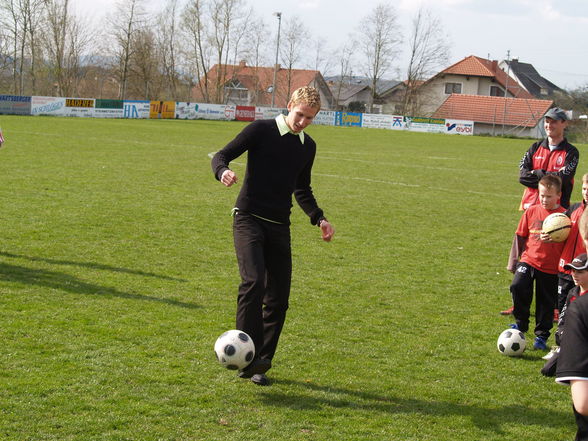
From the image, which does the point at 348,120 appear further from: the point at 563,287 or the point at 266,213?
the point at 266,213

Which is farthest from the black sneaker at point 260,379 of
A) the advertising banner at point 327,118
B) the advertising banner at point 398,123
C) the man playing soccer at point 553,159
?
the advertising banner at point 398,123

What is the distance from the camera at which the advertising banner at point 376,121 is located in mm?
60031

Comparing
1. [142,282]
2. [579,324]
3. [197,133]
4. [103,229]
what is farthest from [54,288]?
[197,133]

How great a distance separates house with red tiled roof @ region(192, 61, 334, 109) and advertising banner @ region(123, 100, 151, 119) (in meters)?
25.0

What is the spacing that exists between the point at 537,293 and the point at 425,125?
53187 millimetres

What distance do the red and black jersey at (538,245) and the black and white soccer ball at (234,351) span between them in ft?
10.2

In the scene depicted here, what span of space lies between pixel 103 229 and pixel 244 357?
6.77m

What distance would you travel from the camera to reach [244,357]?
200 inches

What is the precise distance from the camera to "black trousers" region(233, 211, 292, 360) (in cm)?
525

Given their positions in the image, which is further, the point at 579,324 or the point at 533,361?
the point at 533,361

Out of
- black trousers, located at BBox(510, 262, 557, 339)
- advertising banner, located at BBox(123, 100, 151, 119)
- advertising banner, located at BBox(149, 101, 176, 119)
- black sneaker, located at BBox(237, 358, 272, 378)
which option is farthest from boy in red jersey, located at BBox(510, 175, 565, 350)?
advertising banner, located at BBox(149, 101, 176, 119)

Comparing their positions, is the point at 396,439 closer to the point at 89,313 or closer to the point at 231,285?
the point at 89,313

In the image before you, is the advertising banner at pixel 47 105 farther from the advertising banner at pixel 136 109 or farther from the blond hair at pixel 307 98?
the blond hair at pixel 307 98

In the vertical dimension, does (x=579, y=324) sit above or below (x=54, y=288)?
above
